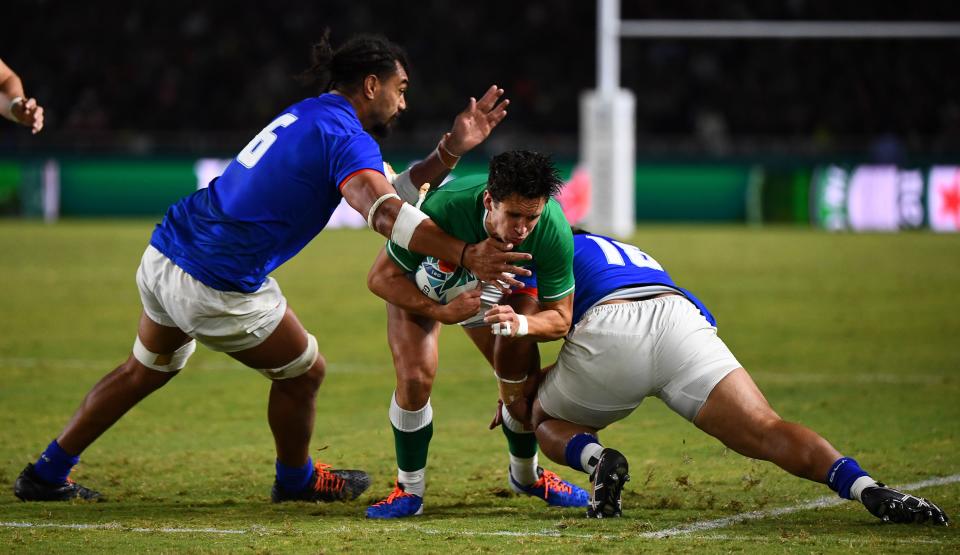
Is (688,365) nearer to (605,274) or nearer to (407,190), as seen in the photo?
(605,274)

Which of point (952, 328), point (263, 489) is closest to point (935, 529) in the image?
point (263, 489)

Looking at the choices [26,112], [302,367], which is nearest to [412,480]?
[302,367]

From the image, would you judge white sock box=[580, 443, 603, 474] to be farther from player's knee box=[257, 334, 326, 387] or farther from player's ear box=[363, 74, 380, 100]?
player's ear box=[363, 74, 380, 100]

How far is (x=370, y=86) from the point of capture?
225 inches

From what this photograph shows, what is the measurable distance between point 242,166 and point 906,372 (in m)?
6.03

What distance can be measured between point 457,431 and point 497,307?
264cm

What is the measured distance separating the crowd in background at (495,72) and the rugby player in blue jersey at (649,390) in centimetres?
2024

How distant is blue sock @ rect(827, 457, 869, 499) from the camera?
491 cm

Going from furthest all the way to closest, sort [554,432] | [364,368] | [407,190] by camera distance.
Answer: [364,368]
[407,190]
[554,432]

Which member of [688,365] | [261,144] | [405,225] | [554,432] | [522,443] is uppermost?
[261,144]

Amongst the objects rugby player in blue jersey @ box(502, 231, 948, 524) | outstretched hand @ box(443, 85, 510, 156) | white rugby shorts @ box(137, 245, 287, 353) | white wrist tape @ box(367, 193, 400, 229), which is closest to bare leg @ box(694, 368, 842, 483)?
rugby player in blue jersey @ box(502, 231, 948, 524)

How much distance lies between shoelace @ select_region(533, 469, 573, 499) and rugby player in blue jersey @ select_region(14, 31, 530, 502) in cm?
82

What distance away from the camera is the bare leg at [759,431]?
196 inches

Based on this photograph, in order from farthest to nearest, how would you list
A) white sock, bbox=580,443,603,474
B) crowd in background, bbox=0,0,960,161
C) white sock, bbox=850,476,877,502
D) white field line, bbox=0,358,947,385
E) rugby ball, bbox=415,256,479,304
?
crowd in background, bbox=0,0,960,161
white field line, bbox=0,358,947,385
rugby ball, bbox=415,256,479,304
white sock, bbox=580,443,603,474
white sock, bbox=850,476,877,502
